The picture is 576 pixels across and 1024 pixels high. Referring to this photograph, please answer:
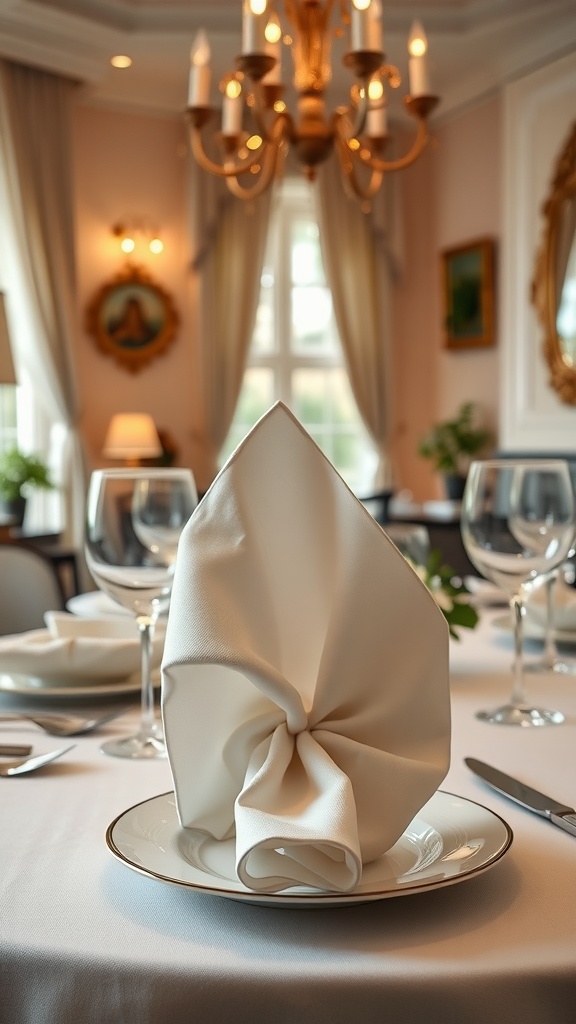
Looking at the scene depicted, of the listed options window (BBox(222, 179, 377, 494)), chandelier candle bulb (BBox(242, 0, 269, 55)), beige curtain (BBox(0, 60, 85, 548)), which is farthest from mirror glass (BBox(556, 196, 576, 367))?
chandelier candle bulb (BBox(242, 0, 269, 55))

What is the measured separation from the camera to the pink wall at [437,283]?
20.1ft

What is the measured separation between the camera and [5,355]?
3.05 meters

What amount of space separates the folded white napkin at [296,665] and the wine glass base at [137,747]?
276 mm

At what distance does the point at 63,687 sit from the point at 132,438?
4.40m

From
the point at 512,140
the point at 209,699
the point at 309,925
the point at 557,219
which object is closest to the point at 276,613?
the point at 209,699

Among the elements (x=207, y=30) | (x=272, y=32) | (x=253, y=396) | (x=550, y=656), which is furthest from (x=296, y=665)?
(x=253, y=396)

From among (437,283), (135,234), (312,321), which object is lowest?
(312,321)

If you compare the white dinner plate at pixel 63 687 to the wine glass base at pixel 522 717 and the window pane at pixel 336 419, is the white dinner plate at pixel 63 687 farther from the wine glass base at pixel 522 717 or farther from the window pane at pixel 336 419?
the window pane at pixel 336 419

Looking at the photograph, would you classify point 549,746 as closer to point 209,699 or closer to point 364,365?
point 209,699

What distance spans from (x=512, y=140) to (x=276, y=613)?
5434 millimetres

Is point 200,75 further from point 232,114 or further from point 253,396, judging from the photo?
point 253,396

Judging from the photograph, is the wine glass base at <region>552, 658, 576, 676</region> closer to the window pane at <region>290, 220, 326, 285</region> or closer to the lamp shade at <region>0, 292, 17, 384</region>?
the lamp shade at <region>0, 292, 17, 384</region>

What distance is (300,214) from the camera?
6.59 metres

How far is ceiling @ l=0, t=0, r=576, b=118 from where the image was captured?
5.02 meters
